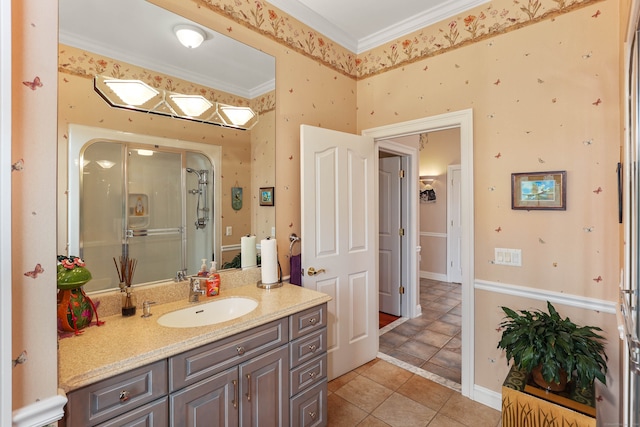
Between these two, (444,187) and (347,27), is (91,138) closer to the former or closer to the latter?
(347,27)

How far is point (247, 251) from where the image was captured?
214cm

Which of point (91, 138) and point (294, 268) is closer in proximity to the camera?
point (91, 138)

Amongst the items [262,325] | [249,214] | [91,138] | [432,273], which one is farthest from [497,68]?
[432,273]

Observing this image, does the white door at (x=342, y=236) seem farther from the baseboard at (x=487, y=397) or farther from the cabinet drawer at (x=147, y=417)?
the cabinet drawer at (x=147, y=417)

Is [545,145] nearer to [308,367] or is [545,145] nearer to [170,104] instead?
[308,367]

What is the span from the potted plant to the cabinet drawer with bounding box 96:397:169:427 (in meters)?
1.73

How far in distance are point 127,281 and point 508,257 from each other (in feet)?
7.73

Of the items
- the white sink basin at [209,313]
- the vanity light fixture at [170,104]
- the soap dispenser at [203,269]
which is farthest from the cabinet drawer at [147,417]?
the vanity light fixture at [170,104]

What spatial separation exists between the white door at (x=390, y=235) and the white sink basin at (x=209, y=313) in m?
2.53

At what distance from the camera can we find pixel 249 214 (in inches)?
86.0

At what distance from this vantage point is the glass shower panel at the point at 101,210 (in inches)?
58.2

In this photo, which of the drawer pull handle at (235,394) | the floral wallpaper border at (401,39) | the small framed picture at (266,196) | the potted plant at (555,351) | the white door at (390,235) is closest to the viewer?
the drawer pull handle at (235,394)

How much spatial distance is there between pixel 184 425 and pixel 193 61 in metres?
1.91

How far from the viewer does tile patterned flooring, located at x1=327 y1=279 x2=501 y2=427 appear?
6.88ft
